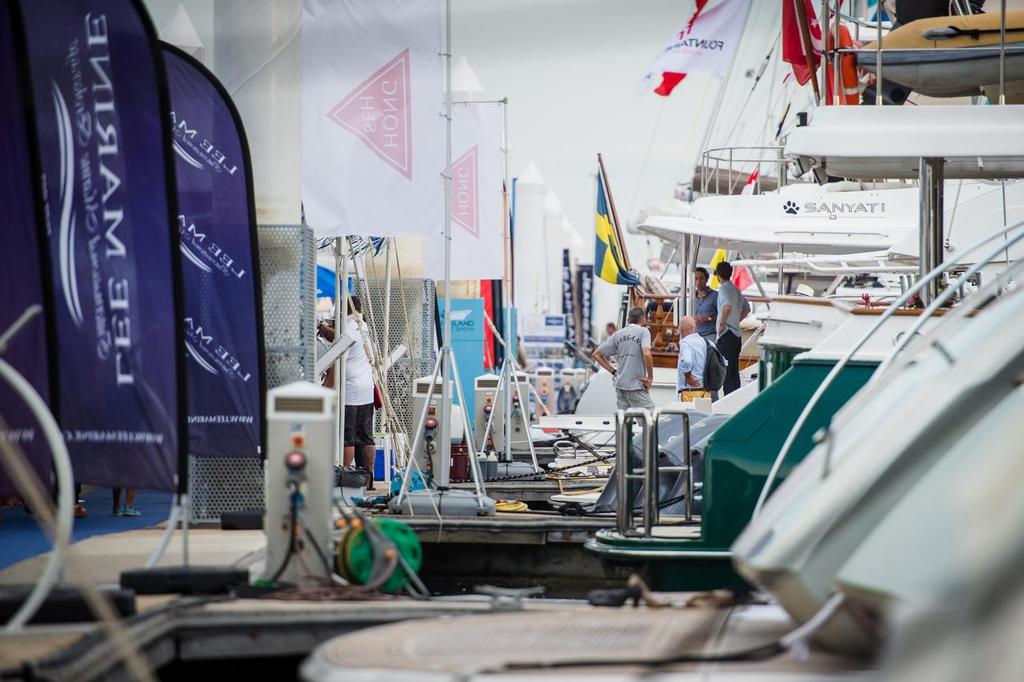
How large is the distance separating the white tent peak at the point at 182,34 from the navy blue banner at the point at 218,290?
29.8 feet

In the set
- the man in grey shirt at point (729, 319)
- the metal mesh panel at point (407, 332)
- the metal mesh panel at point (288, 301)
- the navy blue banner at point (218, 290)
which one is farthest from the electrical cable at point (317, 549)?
the man in grey shirt at point (729, 319)

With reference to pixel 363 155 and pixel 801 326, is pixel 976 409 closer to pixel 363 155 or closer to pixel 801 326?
pixel 801 326

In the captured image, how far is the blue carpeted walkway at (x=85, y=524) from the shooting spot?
1083 centimetres

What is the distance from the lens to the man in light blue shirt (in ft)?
60.3

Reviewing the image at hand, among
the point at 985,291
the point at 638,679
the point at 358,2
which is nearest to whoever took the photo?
the point at 638,679

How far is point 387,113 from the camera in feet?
38.1

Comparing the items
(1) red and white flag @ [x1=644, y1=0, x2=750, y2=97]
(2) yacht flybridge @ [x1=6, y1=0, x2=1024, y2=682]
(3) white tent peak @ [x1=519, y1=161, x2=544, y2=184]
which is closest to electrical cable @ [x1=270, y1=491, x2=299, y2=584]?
(2) yacht flybridge @ [x1=6, y1=0, x2=1024, y2=682]

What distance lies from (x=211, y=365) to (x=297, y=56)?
279 centimetres

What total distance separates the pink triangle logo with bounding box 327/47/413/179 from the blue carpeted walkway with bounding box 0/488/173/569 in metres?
3.31

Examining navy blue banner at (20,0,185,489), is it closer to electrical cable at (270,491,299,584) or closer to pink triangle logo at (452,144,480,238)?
electrical cable at (270,491,299,584)

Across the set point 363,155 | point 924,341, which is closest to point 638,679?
point 924,341

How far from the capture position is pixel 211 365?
10164mm

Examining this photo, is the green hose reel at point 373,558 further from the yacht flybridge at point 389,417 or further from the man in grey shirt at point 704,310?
the man in grey shirt at point 704,310

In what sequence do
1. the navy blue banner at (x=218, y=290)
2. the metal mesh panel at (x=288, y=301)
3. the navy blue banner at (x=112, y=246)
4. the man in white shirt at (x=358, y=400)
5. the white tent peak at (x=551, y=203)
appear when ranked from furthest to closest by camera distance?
1. the white tent peak at (x=551, y=203)
2. the man in white shirt at (x=358, y=400)
3. the metal mesh panel at (x=288, y=301)
4. the navy blue banner at (x=218, y=290)
5. the navy blue banner at (x=112, y=246)
